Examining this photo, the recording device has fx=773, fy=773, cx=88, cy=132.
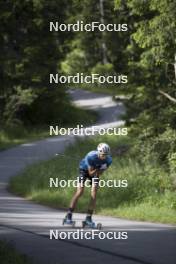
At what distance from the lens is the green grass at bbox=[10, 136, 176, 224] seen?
17.0 m

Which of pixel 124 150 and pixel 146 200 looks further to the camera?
pixel 124 150

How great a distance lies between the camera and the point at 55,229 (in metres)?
14.1

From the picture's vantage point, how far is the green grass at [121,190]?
55.8ft

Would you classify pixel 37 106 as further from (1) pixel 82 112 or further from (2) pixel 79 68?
(2) pixel 79 68

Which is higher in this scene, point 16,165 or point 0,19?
point 0,19

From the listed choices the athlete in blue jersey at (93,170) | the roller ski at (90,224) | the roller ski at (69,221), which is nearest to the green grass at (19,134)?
the athlete in blue jersey at (93,170)

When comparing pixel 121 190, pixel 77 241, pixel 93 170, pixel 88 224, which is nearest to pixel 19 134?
pixel 121 190

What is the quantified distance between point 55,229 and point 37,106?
103 feet

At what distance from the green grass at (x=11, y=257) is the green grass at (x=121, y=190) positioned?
525 centimetres

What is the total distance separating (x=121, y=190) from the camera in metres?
18.9

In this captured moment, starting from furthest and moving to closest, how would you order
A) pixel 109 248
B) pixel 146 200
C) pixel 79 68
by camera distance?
pixel 79 68 → pixel 146 200 → pixel 109 248

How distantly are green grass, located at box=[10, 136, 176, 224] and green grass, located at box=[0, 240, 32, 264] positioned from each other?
525 centimetres

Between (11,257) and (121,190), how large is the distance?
8.46 metres

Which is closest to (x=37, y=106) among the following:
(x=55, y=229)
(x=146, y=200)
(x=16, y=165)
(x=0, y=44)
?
(x=0, y=44)
